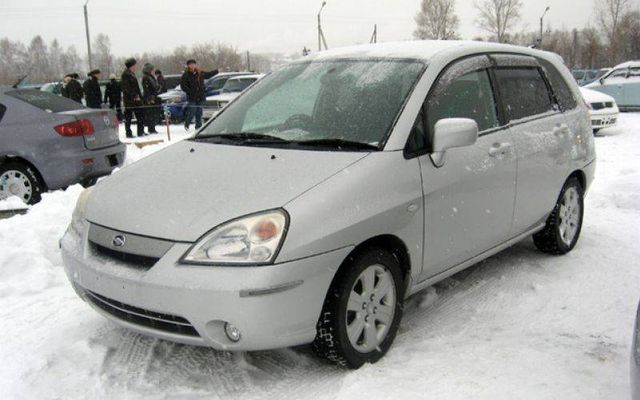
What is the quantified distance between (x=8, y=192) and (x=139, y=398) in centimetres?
497

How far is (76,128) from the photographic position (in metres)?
7.14

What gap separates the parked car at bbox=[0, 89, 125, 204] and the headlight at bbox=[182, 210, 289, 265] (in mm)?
4880

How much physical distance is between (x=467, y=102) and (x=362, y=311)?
1.60 meters

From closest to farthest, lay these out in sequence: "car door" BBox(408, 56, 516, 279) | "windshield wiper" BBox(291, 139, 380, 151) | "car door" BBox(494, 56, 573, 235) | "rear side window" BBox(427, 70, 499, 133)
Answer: "windshield wiper" BBox(291, 139, 380, 151) → "car door" BBox(408, 56, 516, 279) → "rear side window" BBox(427, 70, 499, 133) → "car door" BBox(494, 56, 573, 235)

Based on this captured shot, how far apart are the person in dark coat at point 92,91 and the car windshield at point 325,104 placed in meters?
13.0

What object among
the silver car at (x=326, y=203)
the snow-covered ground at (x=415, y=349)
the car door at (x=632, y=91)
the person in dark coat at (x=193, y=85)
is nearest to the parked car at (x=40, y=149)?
the snow-covered ground at (x=415, y=349)

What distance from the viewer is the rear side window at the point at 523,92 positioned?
4.30 m

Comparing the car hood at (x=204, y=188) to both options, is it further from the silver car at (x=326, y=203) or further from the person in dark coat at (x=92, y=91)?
the person in dark coat at (x=92, y=91)

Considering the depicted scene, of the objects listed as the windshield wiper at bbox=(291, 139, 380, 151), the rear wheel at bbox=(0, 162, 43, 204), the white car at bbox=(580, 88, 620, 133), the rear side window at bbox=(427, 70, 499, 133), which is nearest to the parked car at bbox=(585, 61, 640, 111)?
the white car at bbox=(580, 88, 620, 133)

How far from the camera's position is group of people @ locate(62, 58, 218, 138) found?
579 inches

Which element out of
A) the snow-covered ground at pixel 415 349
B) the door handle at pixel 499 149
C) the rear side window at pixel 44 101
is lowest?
the snow-covered ground at pixel 415 349

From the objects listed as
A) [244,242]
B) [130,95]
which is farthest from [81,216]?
[130,95]

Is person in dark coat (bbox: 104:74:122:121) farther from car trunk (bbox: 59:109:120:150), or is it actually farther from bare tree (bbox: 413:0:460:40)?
bare tree (bbox: 413:0:460:40)

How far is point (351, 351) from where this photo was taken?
309 cm
